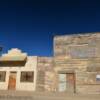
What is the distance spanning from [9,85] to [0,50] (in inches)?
249

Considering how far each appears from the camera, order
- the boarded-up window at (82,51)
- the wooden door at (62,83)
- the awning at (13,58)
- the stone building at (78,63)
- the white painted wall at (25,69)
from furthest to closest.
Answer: the awning at (13,58) → the white painted wall at (25,69) → the wooden door at (62,83) → the boarded-up window at (82,51) → the stone building at (78,63)

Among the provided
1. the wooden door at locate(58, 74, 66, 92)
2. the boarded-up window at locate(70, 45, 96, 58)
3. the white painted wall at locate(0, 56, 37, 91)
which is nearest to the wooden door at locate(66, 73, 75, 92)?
the wooden door at locate(58, 74, 66, 92)

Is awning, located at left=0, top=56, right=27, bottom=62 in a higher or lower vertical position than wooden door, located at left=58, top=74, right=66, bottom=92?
higher

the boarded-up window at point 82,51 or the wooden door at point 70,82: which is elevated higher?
the boarded-up window at point 82,51

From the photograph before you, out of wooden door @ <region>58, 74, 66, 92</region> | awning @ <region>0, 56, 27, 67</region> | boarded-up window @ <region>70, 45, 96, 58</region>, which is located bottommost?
wooden door @ <region>58, 74, 66, 92</region>

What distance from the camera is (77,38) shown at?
2959cm

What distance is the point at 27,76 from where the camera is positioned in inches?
1276

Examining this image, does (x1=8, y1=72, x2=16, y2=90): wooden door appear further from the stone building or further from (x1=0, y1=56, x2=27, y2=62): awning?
the stone building

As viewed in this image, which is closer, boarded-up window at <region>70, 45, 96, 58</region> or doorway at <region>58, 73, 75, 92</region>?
boarded-up window at <region>70, 45, 96, 58</region>

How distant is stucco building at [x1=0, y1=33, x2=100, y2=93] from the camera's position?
2828 centimetres

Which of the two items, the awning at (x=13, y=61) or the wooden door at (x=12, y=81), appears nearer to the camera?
the awning at (x=13, y=61)

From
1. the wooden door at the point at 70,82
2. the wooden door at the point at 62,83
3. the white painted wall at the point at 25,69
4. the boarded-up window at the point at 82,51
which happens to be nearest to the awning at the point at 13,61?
the white painted wall at the point at 25,69

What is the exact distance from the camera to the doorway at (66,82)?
2888cm

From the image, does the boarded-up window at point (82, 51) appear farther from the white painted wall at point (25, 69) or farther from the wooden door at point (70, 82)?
the white painted wall at point (25, 69)
